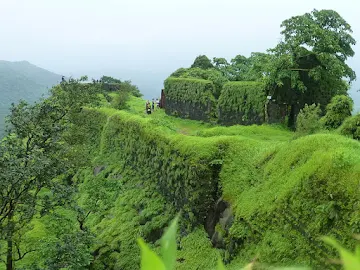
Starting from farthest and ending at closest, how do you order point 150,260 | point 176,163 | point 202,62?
point 202,62 → point 176,163 → point 150,260

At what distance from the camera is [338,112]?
14914mm

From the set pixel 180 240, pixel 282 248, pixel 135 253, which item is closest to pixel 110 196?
pixel 135 253

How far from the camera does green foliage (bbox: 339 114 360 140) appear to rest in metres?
11.8

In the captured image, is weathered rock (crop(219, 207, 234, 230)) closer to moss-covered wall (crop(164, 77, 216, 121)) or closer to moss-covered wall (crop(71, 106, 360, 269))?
moss-covered wall (crop(71, 106, 360, 269))

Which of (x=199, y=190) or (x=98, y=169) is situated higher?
(x=199, y=190)

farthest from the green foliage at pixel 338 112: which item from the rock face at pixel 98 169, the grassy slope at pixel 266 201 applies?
the rock face at pixel 98 169

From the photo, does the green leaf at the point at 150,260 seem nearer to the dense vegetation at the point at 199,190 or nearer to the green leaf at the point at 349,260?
the dense vegetation at the point at 199,190

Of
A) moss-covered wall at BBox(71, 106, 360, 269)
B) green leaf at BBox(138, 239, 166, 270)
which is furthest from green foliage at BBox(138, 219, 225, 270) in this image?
moss-covered wall at BBox(71, 106, 360, 269)

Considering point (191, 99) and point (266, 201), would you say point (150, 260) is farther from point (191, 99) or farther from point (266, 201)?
point (191, 99)

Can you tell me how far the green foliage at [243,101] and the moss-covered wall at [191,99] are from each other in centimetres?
264

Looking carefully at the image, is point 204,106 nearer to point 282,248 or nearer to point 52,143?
point 52,143

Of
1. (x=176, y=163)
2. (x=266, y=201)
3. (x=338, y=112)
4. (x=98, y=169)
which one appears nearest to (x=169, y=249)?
(x=266, y=201)

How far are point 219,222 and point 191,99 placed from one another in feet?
61.7

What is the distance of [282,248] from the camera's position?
→ 872 centimetres
